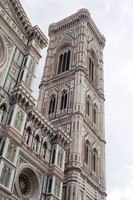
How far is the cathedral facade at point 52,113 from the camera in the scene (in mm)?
19652

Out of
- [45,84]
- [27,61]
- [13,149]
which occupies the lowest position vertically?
[13,149]

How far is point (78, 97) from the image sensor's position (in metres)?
31.2

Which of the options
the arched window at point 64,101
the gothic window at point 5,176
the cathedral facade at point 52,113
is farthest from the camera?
the arched window at point 64,101

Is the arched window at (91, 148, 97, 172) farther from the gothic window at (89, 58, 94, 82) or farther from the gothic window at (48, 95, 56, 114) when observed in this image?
the gothic window at (89, 58, 94, 82)

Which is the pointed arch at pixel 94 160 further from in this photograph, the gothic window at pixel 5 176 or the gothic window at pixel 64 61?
the gothic window at pixel 5 176

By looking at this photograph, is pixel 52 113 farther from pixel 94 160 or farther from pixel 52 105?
pixel 94 160

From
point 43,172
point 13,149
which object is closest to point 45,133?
point 43,172

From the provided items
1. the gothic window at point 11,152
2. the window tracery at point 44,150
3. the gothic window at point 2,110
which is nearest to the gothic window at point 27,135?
the window tracery at point 44,150

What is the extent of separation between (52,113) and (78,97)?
3025 millimetres

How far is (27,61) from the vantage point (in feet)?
80.5

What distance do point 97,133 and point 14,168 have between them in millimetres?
15558

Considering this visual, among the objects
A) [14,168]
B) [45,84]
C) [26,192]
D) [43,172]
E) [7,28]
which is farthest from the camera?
[45,84]

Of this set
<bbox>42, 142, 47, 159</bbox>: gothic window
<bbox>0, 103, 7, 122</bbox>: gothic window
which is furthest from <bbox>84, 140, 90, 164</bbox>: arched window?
<bbox>0, 103, 7, 122</bbox>: gothic window

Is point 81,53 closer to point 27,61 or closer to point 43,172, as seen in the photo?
point 27,61
